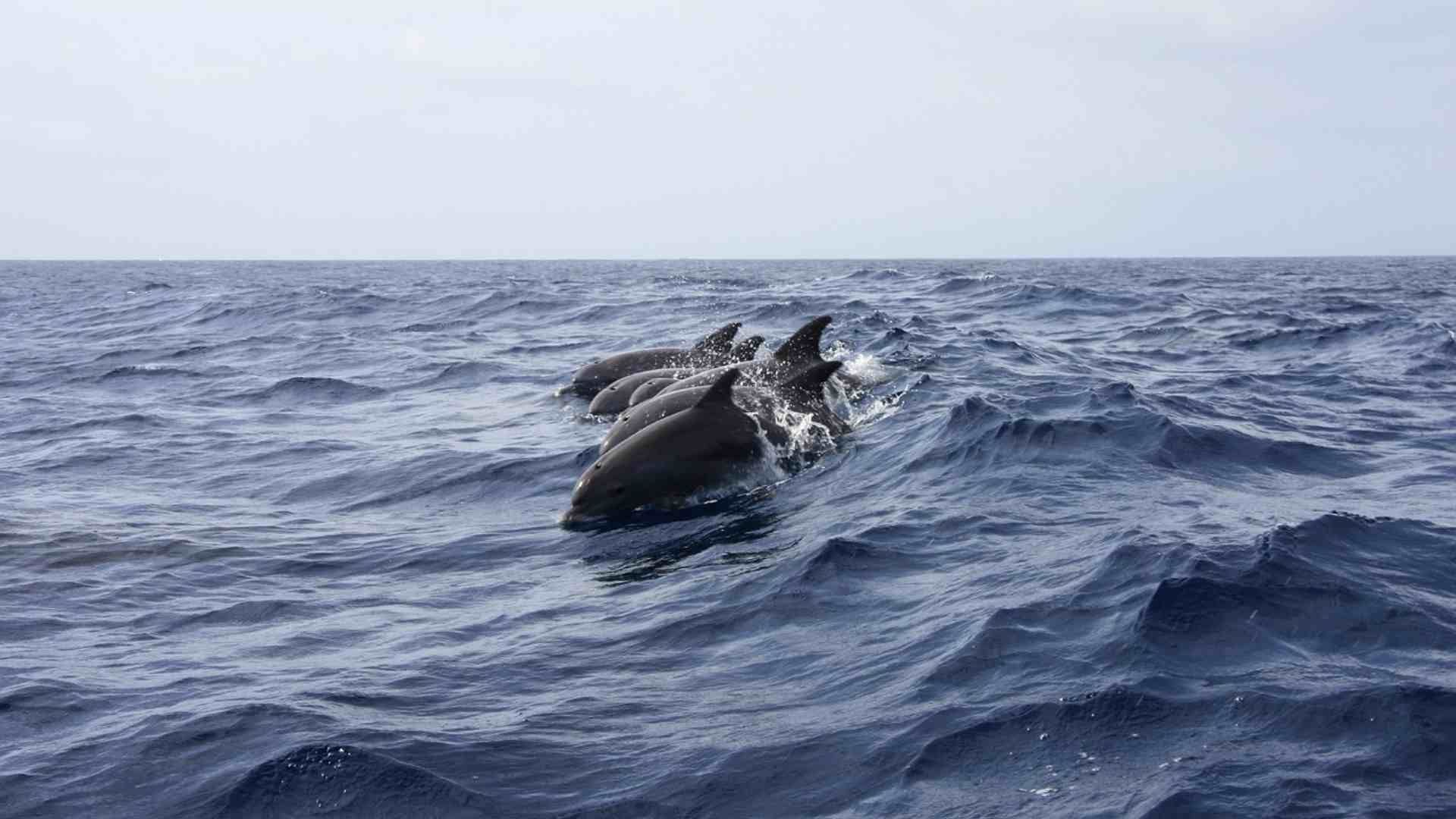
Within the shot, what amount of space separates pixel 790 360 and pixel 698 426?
3.18 metres

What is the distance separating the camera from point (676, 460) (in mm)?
13547

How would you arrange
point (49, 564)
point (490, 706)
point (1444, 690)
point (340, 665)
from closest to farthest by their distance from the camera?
1. point (1444, 690)
2. point (490, 706)
3. point (340, 665)
4. point (49, 564)

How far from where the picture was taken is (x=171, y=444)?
740 inches

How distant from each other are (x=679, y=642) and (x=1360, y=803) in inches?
179

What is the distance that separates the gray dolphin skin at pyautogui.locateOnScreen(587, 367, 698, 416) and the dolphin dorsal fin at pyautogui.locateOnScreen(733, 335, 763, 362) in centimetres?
82

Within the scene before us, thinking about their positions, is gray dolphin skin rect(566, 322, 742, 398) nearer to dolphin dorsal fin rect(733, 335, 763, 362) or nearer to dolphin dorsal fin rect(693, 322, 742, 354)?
dolphin dorsal fin rect(693, 322, 742, 354)

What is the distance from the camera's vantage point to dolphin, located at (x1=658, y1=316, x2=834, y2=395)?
1666cm

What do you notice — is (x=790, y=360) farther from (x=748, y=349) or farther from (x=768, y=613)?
(x=768, y=613)

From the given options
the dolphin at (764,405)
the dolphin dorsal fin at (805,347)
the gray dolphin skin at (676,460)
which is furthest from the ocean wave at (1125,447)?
the gray dolphin skin at (676,460)

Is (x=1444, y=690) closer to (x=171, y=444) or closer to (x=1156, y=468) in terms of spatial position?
(x=1156, y=468)

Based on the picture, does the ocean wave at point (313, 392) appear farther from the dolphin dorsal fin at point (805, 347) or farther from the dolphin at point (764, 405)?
the dolphin dorsal fin at point (805, 347)

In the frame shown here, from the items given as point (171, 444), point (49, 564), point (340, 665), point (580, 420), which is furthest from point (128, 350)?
point (340, 665)

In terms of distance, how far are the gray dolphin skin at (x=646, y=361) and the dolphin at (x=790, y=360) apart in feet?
11.5

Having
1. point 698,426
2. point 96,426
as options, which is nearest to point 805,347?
point 698,426
